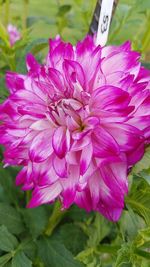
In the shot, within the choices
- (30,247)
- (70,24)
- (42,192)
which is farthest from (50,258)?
(70,24)

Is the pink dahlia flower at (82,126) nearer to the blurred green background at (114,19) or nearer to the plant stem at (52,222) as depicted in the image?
the plant stem at (52,222)

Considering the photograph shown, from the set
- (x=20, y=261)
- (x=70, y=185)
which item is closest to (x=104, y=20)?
(x=70, y=185)

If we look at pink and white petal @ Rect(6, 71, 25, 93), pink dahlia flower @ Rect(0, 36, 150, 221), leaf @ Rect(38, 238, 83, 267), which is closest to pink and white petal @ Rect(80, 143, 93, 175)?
pink dahlia flower @ Rect(0, 36, 150, 221)

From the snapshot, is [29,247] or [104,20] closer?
[104,20]

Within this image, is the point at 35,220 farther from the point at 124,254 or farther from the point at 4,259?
the point at 124,254

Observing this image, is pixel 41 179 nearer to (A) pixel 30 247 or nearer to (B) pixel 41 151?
(B) pixel 41 151

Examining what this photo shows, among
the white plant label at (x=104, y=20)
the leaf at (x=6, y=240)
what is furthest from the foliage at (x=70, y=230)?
the white plant label at (x=104, y=20)
